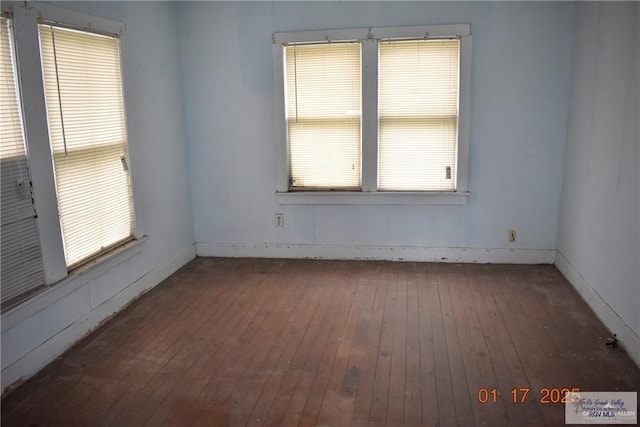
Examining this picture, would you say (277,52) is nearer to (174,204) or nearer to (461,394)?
(174,204)

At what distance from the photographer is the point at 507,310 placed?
3.61 meters

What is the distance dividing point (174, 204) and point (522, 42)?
10.9 feet

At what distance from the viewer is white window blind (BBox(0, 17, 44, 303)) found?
8.77 feet

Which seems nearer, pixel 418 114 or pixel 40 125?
pixel 40 125

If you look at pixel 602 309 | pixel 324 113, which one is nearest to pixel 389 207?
pixel 324 113

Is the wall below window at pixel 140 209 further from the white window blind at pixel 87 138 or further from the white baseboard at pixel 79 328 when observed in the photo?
the white window blind at pixel 87 138

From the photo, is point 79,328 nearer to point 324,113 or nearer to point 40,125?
point 40,125

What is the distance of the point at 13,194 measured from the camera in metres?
2.74

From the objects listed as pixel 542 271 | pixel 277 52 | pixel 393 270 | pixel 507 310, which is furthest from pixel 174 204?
pixel 542 271

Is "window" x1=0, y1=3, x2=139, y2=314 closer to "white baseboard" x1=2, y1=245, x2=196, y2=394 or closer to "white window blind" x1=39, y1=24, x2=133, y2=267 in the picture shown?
"white window blind" x1=39, y1=24, x2=133, y2=267

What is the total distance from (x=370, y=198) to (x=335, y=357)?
1913 mm

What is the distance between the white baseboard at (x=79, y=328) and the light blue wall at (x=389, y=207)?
806 millimetres

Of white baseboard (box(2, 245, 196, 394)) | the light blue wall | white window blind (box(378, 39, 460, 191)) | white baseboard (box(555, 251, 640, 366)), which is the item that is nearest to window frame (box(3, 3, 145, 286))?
white baseboard (box(2, 245, 196, 394))

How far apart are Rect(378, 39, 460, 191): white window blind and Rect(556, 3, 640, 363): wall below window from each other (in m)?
0.97
